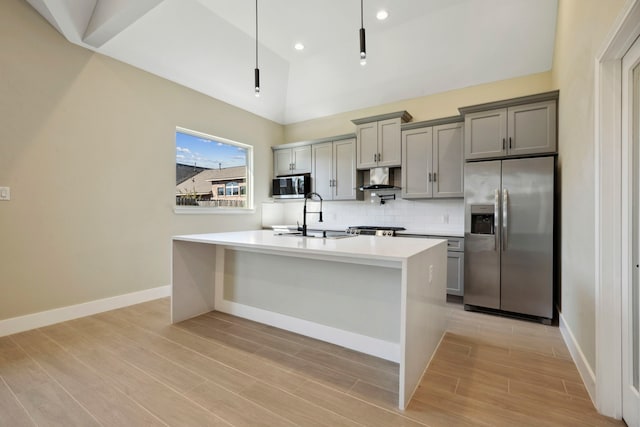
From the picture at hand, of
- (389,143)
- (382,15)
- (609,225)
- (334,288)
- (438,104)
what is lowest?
(334,288)

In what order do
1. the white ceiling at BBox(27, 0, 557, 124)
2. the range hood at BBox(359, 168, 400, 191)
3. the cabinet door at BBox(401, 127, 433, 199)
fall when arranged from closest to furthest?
the white ceiling at BBox(27, 0, 557, 124) → the cabinet door at BBox(401, 127, 433, 199) → the range hood at BBox(359, 168, 400, 191)

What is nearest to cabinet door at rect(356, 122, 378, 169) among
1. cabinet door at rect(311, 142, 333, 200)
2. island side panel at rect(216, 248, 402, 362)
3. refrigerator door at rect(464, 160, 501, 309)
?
cabinet door at rect(311, 142, 333, 200)

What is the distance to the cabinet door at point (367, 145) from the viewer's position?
428cm

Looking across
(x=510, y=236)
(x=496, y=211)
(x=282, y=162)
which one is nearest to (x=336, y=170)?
(x=282, y=162)

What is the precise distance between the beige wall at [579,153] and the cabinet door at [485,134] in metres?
0.50

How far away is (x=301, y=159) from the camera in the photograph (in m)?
5.12

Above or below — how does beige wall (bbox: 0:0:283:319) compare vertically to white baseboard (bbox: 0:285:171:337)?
above

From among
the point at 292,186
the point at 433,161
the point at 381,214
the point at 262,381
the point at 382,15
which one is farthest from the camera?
the point at 292,186

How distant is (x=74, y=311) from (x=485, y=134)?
15.7ft

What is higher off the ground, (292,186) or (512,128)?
(512,128)

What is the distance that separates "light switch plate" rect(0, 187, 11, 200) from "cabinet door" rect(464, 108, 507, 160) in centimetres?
457

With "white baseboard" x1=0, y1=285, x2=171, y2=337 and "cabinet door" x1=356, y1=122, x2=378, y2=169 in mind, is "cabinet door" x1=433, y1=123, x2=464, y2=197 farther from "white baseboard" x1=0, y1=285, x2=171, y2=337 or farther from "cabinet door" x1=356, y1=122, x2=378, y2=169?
"white baseboard" x1=0, y1=285, x2=171, y2=337

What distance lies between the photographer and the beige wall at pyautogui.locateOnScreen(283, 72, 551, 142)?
141 inches

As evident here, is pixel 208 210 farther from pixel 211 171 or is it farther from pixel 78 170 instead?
pixel 78 170
